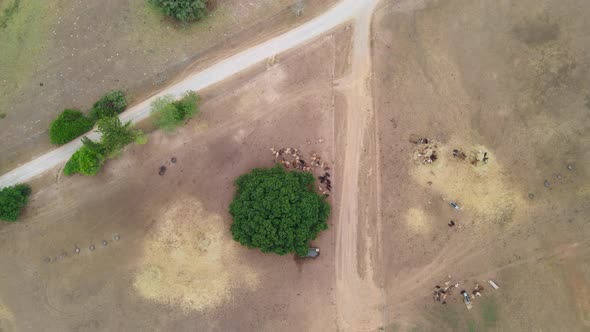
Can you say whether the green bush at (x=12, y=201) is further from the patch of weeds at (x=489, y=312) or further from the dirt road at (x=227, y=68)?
the patch of weeds at (x=489, y=312)

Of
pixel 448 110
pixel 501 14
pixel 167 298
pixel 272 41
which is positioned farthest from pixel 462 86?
pixel 167 298

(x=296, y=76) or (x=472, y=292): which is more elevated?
Answer: (x=296, y=76)

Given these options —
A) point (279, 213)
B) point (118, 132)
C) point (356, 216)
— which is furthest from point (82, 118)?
point (356, 216)

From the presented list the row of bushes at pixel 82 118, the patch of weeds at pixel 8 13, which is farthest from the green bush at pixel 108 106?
the patch of weeds at pixel 8 13

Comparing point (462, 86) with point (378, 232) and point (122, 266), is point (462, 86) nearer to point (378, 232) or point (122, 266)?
point (378, 232)

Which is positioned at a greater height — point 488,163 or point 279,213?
point 279,213

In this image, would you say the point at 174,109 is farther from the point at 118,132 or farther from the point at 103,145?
the point at 103,145
